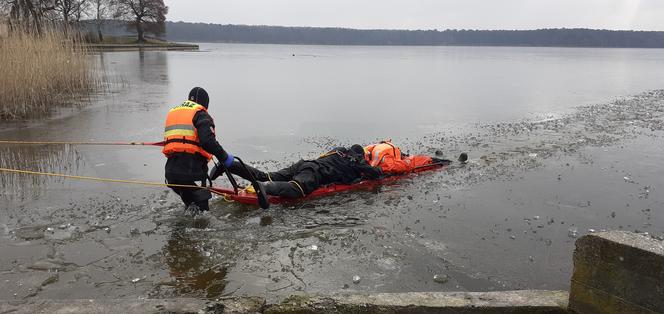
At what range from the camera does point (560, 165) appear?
940 cm

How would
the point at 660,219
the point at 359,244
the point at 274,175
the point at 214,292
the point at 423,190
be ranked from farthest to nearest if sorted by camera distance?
1. the point at 423,190
2. the point at 274,175
3. the point at 660,219
4. the point at 359,244
5. the point at 214,292

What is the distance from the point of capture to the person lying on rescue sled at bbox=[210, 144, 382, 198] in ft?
22.2

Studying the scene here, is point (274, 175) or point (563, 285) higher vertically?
point (274, 175)

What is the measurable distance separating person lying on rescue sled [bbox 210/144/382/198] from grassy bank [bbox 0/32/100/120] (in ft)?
26.0

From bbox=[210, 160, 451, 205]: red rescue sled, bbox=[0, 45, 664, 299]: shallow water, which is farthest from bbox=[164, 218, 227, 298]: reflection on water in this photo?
bbox=[210, 160, 451, 205]: red rescue sled

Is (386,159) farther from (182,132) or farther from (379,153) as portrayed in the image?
(182,132)

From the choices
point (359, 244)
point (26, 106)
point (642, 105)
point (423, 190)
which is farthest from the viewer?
point (642, 105)

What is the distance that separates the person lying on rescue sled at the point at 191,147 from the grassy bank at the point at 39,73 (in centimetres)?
783

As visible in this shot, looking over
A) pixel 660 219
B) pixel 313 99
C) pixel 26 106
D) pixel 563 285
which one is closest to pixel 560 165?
pixel 660 219

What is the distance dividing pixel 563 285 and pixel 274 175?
3973 mm

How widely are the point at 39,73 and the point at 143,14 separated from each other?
192 feet

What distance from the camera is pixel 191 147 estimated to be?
19.6 ft

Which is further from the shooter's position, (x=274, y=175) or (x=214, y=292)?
(x=274, y=175)

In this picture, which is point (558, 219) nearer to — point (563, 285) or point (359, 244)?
point (563, 285)
